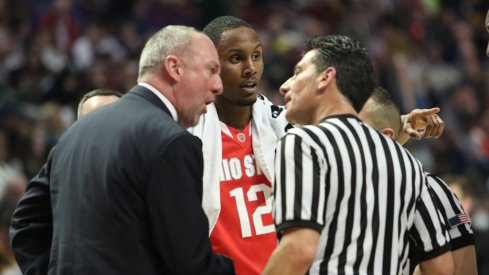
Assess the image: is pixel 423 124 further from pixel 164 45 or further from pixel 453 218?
pixel 164 45

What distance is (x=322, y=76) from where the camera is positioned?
3.52 m

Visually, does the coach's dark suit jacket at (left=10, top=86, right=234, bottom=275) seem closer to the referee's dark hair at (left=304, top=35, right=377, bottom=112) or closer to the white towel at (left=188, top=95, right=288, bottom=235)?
the referee's dark hair at (left=304, top=35, right=377, bottom=112)

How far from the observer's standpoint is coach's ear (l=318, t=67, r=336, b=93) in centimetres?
350

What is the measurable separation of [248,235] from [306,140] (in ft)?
3.46

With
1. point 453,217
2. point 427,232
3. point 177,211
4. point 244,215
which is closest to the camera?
point 177,211

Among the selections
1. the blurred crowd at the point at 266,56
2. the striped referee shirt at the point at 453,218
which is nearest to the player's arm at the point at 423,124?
the striped referee shirt at the point at 453,218

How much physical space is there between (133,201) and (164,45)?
0.63 m

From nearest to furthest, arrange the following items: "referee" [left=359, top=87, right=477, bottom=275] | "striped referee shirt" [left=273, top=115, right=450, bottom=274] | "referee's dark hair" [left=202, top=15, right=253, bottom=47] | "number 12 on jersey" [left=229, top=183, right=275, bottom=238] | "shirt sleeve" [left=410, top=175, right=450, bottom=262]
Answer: "striped referee shirt" [left=273, top=115, right=450, bottom=274], "shirt sleeve" [left=410, top=175, right=450, bottom=262], "referee" [left=359, top=87, right=477, bottom=275], "number 12 on jersey" [left=229, top=183, right=275, bottom=238], "referee's dark hair" [left=202, top=15, right=253, bottom=47]

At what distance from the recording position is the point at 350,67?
3525 millimetres


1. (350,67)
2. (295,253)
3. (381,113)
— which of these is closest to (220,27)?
(381,113)

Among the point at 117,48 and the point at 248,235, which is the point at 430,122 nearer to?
the point at 248,235

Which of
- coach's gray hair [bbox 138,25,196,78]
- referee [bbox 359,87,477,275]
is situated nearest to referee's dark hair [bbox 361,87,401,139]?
referee [bbox 359,87,477,275]

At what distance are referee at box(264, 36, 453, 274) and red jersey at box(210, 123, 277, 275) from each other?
80 centimetres

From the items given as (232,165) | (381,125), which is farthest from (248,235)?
(381,125)
